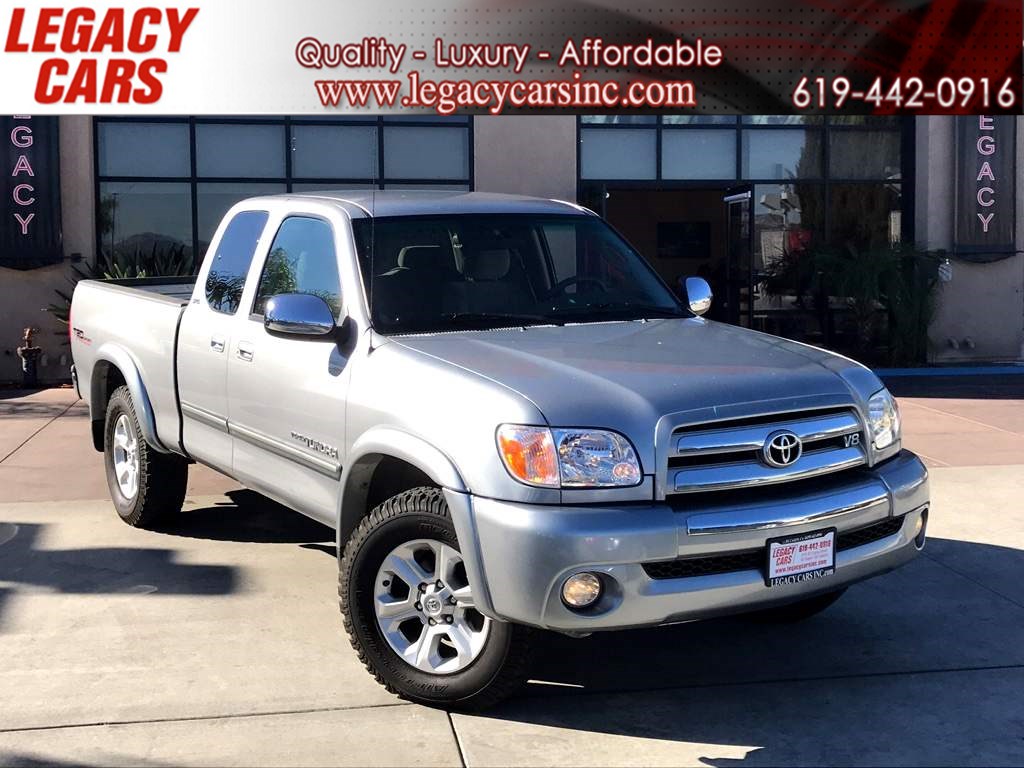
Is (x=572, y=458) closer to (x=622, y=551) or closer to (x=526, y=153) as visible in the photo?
(x=622, y=551)

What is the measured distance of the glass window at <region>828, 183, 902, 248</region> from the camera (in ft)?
55.9

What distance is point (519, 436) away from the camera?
4270mm

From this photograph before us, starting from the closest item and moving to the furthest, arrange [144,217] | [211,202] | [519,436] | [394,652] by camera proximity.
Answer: [519,436], [394,652], [144,217], [211,202]

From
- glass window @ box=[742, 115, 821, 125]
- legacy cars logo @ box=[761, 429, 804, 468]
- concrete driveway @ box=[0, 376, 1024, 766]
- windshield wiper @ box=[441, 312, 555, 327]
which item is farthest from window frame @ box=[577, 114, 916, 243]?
legacy cars logo @ box=[761, 429, 804, 468]

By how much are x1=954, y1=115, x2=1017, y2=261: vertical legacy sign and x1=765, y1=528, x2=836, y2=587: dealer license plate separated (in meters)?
13.0

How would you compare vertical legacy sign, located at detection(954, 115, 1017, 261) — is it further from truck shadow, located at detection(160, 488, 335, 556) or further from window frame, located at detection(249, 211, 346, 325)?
window frame, located at detection(249, 211, 346, 325)

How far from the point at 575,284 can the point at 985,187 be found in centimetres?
1224

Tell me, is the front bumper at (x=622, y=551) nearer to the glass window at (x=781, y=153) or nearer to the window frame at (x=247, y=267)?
the window frame at (x=247, y=267)

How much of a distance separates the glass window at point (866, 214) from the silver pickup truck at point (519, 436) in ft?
37.7

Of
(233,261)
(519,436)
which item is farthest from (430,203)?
(519,436)

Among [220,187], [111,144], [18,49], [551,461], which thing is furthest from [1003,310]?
[551,461]

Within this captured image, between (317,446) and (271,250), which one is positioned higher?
(271,250)

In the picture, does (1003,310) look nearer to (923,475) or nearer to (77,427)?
(77,427)

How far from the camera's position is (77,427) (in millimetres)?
11258
